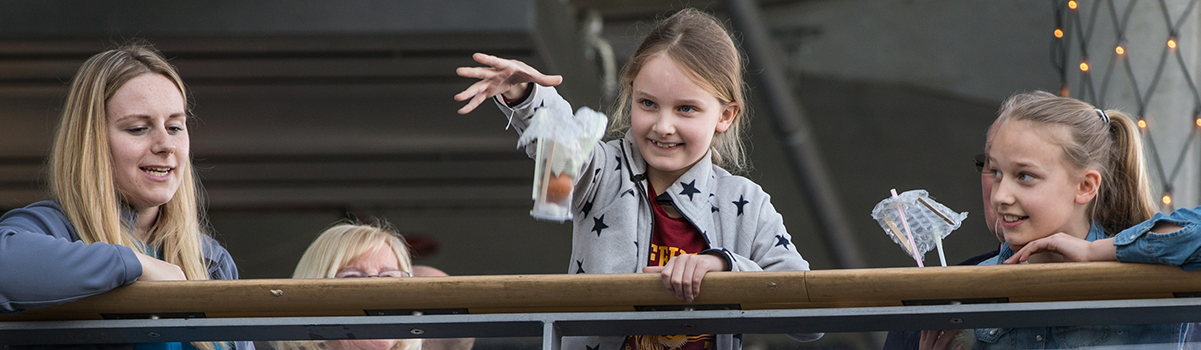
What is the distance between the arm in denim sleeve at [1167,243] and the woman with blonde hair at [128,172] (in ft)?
4.65

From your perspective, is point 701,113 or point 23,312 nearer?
point 23,312

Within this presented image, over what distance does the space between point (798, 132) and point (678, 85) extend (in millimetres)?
6348

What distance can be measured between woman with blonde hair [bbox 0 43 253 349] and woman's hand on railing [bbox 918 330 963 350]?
1135 mm

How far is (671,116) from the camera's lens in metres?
2.31

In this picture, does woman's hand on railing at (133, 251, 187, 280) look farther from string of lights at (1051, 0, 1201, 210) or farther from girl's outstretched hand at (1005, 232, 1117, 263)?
string of lights at (1051, 0, 1201, 210)

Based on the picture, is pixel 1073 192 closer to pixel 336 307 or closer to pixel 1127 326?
pixel 1127 326

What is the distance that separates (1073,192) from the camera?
2.19 m

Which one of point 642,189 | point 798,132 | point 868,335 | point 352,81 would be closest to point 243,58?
point 352,81

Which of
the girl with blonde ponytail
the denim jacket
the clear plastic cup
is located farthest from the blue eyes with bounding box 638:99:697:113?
the denim jacket

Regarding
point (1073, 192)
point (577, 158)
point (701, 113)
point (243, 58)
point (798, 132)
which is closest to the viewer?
point (577, 158)

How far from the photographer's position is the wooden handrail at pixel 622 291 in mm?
1729

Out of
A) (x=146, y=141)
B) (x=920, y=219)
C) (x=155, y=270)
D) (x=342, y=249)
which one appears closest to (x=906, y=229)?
(x=920, y=219)

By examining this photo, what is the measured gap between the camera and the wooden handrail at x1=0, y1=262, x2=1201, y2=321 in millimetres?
1729

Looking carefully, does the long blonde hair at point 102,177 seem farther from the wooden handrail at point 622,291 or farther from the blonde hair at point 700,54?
the blonde hair at point 700,54
